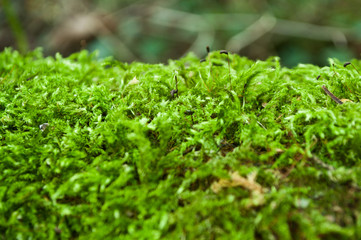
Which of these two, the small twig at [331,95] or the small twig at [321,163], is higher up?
the small twig at [331,95]

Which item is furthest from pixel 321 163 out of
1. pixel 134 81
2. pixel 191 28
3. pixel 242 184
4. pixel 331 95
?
pixel 191 28

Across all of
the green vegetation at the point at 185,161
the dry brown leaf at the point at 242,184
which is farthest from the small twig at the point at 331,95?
the dry brown leaf at the point at 242,184

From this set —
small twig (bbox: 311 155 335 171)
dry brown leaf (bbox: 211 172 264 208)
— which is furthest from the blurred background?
dry brown leaf (bbox: 211 172 264 208)

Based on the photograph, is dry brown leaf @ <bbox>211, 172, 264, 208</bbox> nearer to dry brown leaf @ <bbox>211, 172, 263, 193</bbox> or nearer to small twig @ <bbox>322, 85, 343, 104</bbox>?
dry brown leaf @ <bbox>211, 172, 263, 193</bbox>

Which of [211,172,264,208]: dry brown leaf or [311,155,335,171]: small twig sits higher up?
[211,172,264,208]: dry brown leaf

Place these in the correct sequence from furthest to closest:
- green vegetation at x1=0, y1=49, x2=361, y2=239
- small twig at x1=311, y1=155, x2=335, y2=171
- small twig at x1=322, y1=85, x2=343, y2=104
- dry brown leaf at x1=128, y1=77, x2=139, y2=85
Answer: dry brown leaf at x1=128, y1=77, x2=139, y2=85 < small twig at x1=322, y1=85, x2=343, y2=104 < small twig at x1=311, y1=155, x2=335, y2=171 < green vegetation at x1=0, y1=49, x2=361, y2=239

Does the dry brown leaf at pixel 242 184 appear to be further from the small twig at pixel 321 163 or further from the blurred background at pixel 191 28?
the blurred background at pixel 191 28

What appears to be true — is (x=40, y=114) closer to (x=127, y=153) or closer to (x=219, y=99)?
(x=127, y=153)

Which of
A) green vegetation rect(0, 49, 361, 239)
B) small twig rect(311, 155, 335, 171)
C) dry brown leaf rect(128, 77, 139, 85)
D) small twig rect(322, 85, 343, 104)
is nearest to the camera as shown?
green vegetation rect(0, 49, 361, 239)

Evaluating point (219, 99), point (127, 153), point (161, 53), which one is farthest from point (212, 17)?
point (127, 153)
